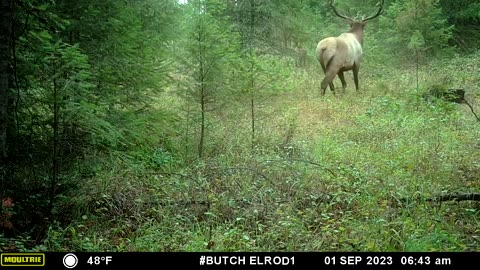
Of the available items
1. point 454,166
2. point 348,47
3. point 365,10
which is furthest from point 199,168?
point 365,10

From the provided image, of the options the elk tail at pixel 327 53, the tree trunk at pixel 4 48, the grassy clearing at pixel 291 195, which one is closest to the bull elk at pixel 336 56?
the elk tail at pixel 327 53

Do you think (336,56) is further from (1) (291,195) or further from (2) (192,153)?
(1) (291,195)

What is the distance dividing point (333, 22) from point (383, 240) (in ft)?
61.4

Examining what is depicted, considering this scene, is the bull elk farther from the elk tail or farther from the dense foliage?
the dense foliage

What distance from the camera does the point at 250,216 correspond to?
5.14 metres
